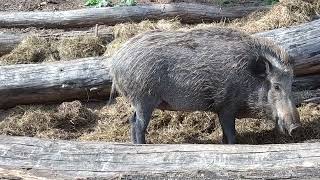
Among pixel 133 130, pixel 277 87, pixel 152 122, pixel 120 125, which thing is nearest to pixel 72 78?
pixel 120 125

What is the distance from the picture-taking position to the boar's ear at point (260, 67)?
522 cm

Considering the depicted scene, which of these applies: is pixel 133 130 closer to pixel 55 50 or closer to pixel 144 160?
pixel 144 160

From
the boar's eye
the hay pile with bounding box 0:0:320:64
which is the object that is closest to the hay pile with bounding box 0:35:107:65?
the hay pile with bounding box 0:0:320:64

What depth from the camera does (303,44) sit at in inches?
245

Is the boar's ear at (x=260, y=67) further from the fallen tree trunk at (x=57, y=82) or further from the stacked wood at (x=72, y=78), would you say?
the fallen tree trunk at (x=57, y=82)

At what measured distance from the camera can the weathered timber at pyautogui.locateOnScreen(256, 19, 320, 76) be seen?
6184mm

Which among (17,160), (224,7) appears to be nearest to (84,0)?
(224,7)

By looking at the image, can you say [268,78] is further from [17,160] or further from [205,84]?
[17,160]

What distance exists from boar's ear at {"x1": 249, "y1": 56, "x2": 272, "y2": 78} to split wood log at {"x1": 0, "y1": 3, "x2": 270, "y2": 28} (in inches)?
135

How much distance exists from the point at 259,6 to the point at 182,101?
4.08 meters

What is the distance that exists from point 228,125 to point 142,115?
30.4 inches

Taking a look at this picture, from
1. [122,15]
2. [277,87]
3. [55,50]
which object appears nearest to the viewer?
[277,87]

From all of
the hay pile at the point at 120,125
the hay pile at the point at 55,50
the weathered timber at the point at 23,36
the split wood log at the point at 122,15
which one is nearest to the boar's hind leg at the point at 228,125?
the hay pile at the point at 120,125

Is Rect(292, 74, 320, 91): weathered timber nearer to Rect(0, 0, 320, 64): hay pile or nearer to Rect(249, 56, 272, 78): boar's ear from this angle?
Rect(0, 0, 320, 64): hay pile
